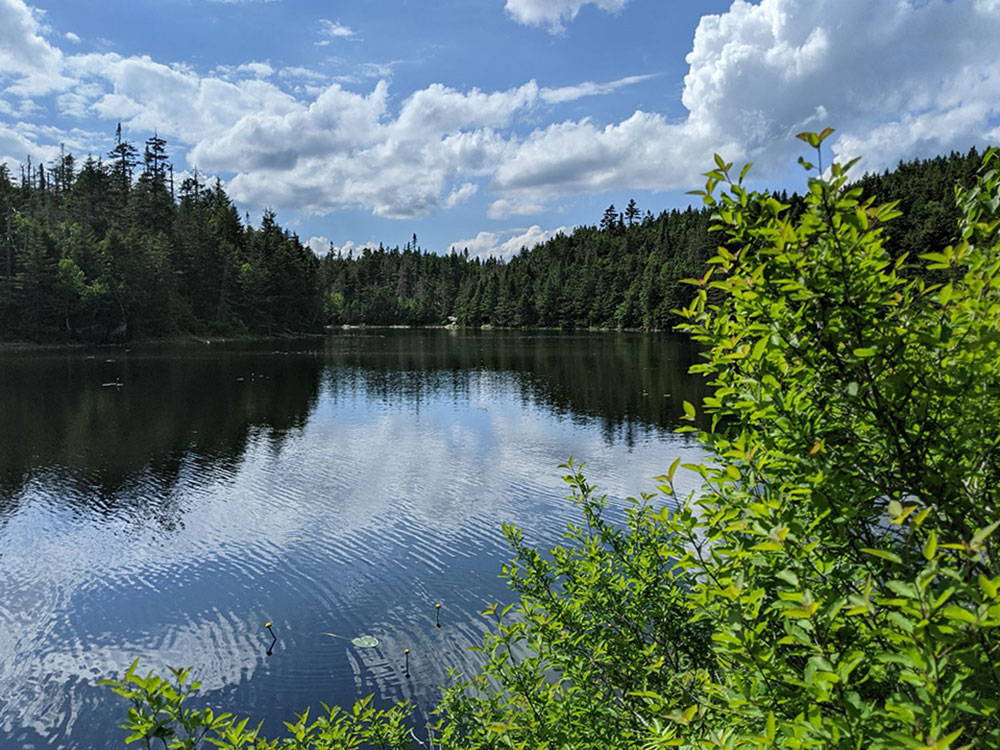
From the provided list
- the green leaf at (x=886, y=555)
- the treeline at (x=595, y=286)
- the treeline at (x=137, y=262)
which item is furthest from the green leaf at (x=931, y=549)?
the treeline at (x=595, y=286)

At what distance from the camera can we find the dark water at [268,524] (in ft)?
42.3

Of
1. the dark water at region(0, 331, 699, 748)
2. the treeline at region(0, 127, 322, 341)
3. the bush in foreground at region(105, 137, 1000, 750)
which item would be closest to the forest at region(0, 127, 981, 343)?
the treeline at region(0, 127, 322, 341)

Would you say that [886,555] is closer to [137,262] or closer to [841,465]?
[841,465]

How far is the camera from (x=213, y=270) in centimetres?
11356

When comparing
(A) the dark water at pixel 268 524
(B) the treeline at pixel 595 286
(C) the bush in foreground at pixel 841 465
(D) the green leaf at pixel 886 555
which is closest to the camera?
(D) the green leaf at pixel 886 555

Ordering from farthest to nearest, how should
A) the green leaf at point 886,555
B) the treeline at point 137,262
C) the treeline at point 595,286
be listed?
1. the treeline at point 595,286
2. the treeline at point 137,262
3. the green leaf at point 886,555

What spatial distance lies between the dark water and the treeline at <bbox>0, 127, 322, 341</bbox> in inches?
1617

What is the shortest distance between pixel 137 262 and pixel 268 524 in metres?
90.1

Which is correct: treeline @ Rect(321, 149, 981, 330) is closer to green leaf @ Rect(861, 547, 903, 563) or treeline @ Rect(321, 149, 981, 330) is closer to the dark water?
the dark water

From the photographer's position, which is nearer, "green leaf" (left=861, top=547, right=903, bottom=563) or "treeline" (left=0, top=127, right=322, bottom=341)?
"green leaf" (left=861, top=547, right=903, bottom=563)

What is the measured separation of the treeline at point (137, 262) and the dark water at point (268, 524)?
41.1m

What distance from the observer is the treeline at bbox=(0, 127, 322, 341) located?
276 feet

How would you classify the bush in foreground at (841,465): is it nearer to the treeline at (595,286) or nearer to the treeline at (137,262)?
the treeline at (137,262)

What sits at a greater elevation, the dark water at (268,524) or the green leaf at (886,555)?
the green leaf at (886,555)
